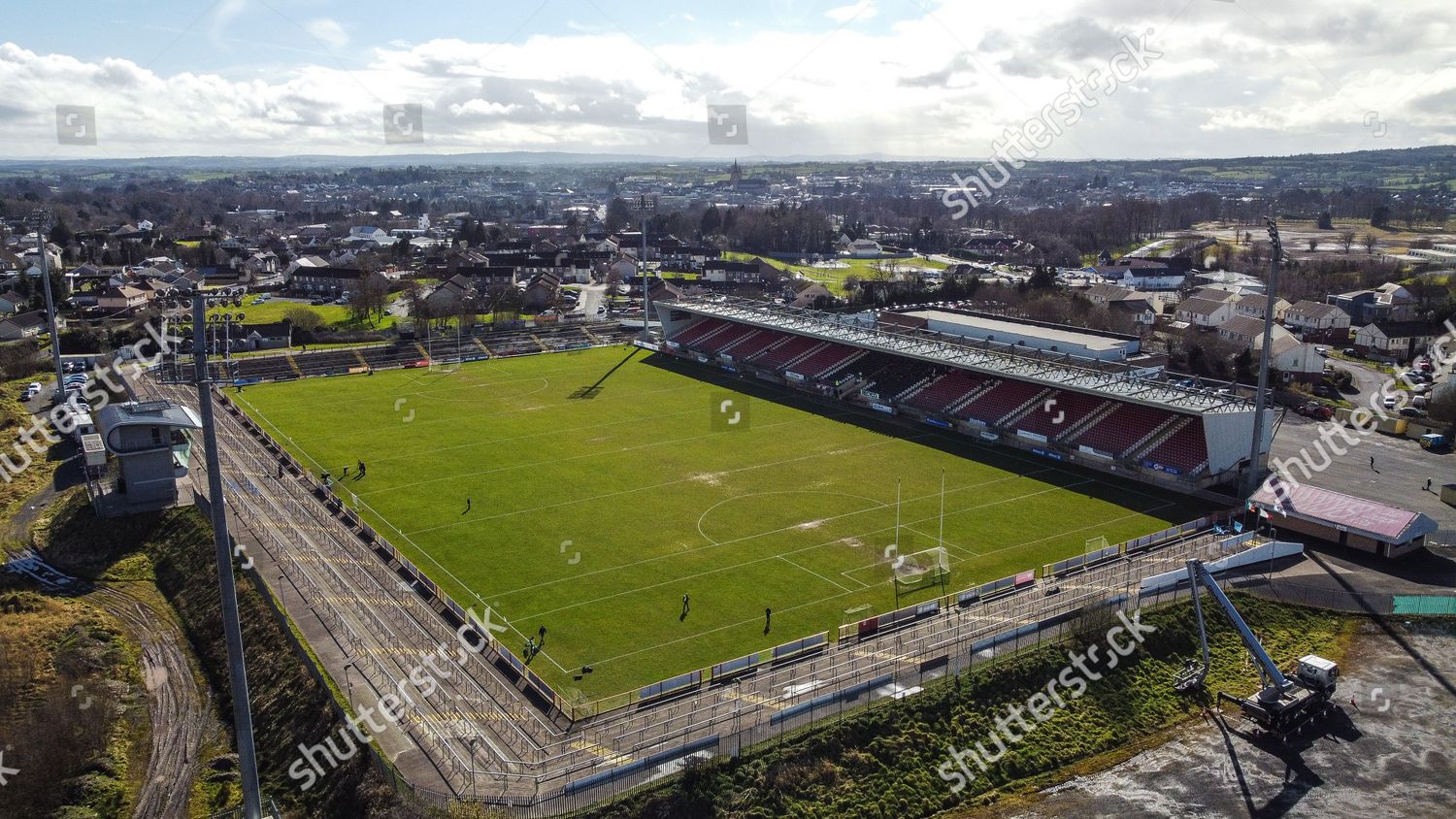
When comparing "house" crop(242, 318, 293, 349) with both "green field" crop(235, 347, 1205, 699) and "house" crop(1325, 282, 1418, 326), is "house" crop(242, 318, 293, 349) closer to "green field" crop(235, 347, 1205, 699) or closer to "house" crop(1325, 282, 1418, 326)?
"green field" crop(235, 347, 1205, 699)

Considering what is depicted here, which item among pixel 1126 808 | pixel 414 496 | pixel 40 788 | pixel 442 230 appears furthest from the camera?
pixel 442 230

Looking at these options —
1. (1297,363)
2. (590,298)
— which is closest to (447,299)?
(590,298)

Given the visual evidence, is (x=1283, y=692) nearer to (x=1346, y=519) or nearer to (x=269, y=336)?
(x=1346, y=519)

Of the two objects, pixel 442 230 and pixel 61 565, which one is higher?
pixel 442 230

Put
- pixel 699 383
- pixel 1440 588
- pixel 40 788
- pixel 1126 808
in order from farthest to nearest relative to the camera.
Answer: pixel 699 383, pixel 1440 588, pixel 40 788, pixel 1126 808

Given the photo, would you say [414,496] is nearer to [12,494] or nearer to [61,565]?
[61,565]

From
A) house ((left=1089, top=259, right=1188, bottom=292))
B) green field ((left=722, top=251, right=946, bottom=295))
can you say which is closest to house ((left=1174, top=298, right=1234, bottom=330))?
house ((left=1089, top=259, right=1188, bottom=292))

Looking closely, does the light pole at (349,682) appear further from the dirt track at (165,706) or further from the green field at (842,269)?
the green field at (842,269)

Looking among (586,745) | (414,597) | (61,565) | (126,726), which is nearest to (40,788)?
(126,726)
